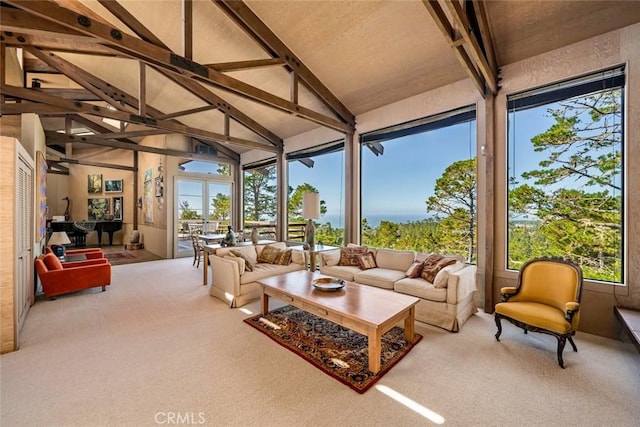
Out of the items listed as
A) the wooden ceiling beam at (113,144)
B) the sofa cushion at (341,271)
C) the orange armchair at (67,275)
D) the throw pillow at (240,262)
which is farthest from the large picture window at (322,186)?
the orange armchair at (67,275)

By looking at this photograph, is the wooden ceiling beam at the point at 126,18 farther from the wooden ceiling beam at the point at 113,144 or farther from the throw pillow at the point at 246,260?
the wooden ceiling beam at the point at 113,144

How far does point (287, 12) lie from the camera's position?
3.68m

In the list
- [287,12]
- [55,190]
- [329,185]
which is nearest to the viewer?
[287,12]

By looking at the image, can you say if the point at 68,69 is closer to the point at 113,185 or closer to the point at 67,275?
the point at 67,275

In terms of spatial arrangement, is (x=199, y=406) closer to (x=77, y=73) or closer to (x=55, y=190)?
(x=77, y=73)

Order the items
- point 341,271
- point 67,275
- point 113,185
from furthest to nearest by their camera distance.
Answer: point 113,185 < point 341,271 < point 67,275

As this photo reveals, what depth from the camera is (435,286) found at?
313 centimetres

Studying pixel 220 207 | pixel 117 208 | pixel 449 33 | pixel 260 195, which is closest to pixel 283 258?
pixel 449 33

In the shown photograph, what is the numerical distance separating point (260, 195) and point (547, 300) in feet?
22.9

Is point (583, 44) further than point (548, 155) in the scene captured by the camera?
No

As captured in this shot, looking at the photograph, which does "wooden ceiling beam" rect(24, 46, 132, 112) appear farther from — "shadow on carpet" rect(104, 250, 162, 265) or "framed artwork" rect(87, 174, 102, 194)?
"framed artwork" rect(87, 174, 102, 194)

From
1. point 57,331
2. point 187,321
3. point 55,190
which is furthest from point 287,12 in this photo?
point 55,190

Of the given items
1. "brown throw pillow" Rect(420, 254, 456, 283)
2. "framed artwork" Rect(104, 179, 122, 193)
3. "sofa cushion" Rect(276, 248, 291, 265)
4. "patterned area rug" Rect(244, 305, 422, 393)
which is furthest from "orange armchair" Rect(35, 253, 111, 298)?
"framed artwork" Rect(104, 179, 122, 193)

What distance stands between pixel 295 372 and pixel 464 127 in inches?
159
